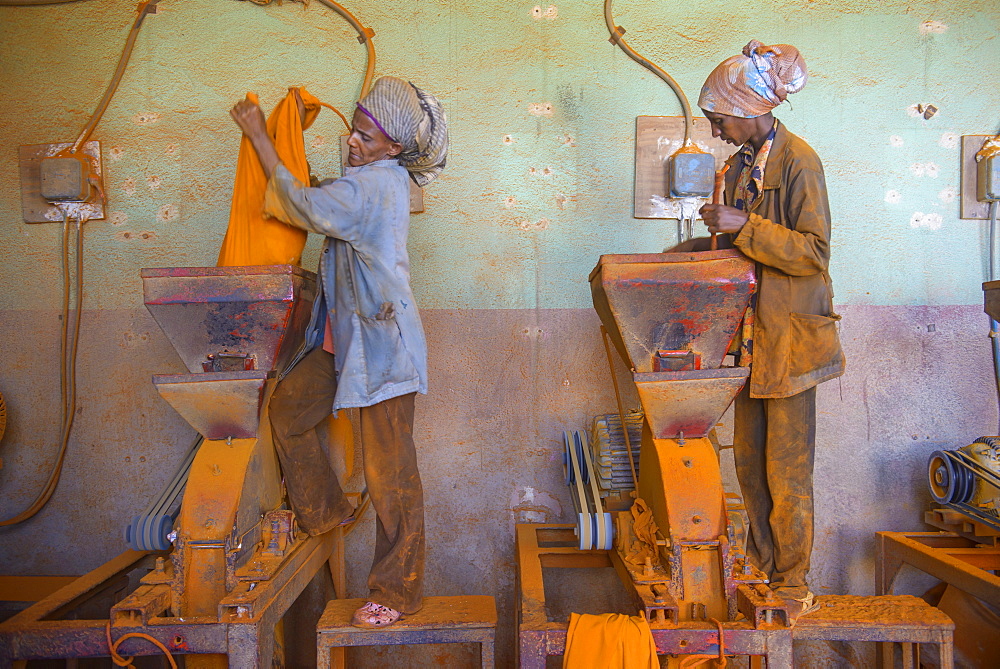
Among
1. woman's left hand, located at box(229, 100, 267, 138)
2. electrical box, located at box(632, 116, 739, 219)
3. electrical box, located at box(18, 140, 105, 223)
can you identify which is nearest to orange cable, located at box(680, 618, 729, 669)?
electrical box, located at box(632, 116, 739, 219)

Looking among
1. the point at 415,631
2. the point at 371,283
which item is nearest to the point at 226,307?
the point at 371,283

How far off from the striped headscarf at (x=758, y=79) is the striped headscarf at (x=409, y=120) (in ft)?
3.25

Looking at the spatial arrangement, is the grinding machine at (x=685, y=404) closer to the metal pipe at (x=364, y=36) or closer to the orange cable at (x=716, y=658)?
the orange cable at (x=716, y=658)

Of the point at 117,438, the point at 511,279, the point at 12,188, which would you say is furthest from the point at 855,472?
the point at 12,188

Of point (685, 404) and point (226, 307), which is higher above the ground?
point (226, 307)

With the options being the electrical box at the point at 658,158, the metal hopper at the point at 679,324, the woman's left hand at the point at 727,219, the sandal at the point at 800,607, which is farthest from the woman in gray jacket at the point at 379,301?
the electrical box at the point at 658,158

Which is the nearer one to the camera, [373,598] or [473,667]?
[373,598]

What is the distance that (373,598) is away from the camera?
2.11m

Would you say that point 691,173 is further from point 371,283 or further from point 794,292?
point 371,283

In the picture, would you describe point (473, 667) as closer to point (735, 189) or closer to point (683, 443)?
point (683, 443)

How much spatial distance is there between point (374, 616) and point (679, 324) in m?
1.35

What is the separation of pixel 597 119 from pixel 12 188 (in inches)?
115

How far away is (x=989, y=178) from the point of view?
3166 millimetres

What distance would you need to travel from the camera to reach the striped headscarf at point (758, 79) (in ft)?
7.22
